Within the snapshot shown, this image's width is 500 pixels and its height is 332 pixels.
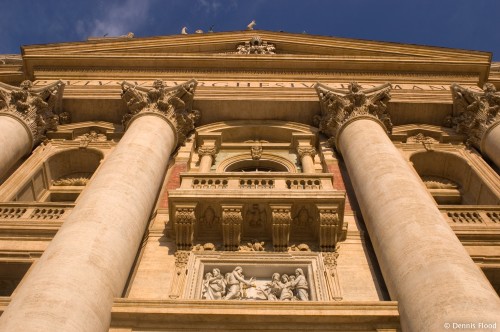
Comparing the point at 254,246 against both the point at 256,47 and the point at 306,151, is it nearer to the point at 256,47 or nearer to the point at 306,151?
the point at 306,151

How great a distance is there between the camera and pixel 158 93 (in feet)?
57.4

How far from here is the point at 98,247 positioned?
33.3 feet

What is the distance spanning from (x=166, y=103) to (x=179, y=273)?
7.16 meters

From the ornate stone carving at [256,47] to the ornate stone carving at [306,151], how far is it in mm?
7023

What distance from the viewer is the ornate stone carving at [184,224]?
12.8 meters

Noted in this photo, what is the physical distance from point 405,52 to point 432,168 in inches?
269

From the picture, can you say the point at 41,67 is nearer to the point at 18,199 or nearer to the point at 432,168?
the point at 18,199

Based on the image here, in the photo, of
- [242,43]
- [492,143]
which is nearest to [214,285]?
[492,143]

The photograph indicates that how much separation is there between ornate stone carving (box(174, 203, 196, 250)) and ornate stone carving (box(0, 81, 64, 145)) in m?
7.67

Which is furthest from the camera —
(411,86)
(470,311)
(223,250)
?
(411,86)

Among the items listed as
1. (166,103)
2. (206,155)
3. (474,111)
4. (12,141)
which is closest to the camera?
(12,141)

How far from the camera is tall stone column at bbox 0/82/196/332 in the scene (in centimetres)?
840

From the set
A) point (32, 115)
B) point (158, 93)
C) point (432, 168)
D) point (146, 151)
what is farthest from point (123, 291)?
point (432, 168)

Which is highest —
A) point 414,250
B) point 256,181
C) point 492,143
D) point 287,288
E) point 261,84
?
point 261,84
